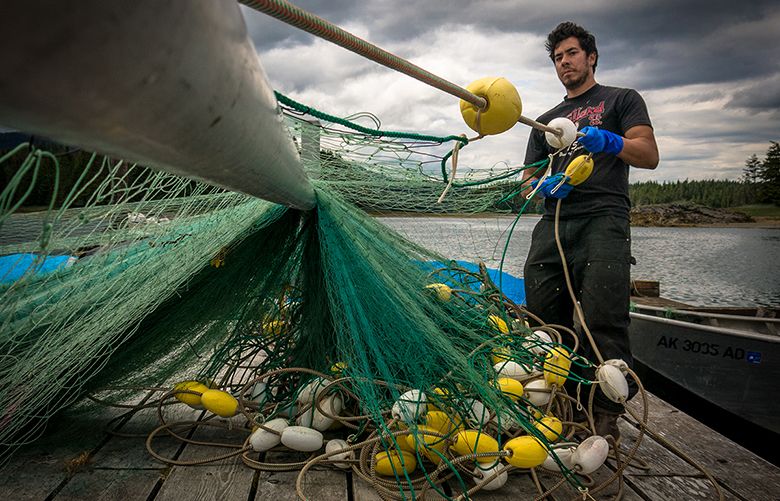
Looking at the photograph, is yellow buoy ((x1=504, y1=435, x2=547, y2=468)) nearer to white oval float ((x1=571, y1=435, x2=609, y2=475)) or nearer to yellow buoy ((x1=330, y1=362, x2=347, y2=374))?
white oval float ((x1=571, y1=435, x2=609, y2=475))

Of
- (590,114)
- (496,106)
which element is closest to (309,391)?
(496,106)

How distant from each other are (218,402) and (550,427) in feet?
4.10

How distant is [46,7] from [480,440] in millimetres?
1730

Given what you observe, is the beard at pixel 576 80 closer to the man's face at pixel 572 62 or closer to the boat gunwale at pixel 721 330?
the man's face at pixel 572 62

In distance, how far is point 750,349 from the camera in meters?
4.54

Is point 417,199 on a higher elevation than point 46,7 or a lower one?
lower

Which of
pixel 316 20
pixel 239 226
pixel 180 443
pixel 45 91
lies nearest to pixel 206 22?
pixel 45 91

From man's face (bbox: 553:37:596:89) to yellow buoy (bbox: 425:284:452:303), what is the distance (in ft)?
5.27

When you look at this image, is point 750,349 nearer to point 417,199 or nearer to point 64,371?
point 417,199

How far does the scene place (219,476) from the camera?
70.8 inches

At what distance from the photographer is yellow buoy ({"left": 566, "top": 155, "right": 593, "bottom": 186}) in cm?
254

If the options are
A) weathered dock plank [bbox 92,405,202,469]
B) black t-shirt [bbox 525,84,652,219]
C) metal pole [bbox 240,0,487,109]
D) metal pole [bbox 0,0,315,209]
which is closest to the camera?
metal pole [bbox 0,0,315,209]

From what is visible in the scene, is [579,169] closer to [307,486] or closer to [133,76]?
[307,486]

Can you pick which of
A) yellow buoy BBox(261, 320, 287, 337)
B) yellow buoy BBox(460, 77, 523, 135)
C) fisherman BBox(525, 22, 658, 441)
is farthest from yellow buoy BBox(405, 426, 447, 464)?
yellow buoy BBox(460, 77, 523, 135)
